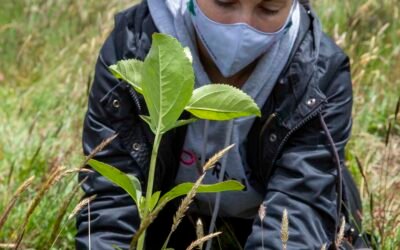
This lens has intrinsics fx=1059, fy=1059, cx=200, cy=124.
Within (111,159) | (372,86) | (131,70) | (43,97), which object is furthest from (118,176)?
(372,86)

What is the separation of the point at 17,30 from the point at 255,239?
2.59 m

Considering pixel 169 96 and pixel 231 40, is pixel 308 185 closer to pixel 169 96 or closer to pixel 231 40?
pixel 231 40

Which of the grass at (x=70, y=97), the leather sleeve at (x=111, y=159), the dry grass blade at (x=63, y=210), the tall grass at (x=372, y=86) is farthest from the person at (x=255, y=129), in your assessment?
the dry grass blade at (x=63, y=210)

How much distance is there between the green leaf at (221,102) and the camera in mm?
1672

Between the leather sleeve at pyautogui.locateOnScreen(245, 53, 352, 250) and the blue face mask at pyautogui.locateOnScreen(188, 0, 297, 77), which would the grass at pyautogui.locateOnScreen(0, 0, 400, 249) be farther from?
the blue face mask at pyautogui.locateOnScreen(188, 0, 297, 77)

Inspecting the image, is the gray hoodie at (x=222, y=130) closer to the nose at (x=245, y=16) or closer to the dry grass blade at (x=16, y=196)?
the nose at (x=245, y=16)

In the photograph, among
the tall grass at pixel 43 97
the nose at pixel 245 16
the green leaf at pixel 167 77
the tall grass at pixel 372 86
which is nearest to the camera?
the green leaf at pixel 167 77

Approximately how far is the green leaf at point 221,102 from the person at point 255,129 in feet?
2.66

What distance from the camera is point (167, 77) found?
163 centimetres

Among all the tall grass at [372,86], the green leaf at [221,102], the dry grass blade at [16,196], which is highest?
the green leaf at [221,102]

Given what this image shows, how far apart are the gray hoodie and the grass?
14.2 inches

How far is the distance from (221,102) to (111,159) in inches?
39.3

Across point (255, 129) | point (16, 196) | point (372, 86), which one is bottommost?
point (372, 86)

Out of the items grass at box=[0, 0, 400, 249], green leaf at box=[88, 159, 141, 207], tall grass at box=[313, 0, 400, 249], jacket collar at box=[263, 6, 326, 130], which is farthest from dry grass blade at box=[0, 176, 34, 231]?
tall grass at box=[313, 0, 400, 249]
